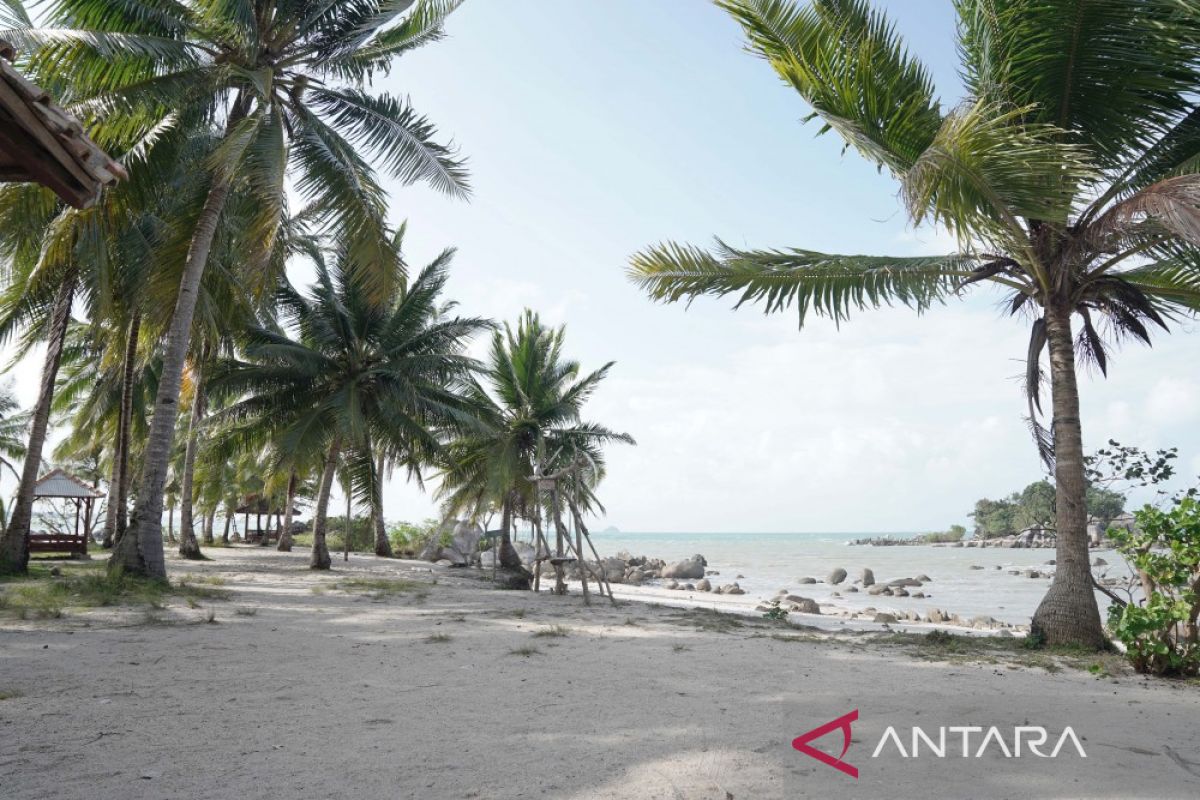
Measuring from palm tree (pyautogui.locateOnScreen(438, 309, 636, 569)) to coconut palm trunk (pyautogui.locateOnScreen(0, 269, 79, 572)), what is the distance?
10.1 m

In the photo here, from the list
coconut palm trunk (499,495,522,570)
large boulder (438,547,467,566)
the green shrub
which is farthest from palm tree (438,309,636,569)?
the green shrub

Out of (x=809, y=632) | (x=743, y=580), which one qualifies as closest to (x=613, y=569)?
(x=743, y=580)

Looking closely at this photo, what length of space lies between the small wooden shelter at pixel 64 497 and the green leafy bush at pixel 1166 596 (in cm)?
2179

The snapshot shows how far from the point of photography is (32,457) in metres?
12.9

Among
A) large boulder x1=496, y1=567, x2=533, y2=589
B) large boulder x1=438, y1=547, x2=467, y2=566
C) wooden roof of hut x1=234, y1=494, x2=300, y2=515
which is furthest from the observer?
wooden roof of hut x1=234, y1=494, x2=300, y2=515

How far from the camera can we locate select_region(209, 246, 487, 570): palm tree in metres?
18.6

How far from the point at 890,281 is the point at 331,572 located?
1480cm

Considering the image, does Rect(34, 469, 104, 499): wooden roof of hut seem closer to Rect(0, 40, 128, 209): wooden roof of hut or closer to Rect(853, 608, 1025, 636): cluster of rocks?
Rect(0, 40, 128, 209): wooden roof of hut

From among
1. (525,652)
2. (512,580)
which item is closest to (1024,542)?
(512,580)

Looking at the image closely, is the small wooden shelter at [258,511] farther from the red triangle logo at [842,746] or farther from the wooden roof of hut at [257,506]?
the red triangle logo at [842,746]

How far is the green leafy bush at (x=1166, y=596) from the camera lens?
6223mm

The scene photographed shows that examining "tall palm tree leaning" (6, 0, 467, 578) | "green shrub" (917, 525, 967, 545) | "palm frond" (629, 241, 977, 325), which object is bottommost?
"green shrub" (917, 525, 967, 545)

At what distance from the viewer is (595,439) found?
2439 centimetres

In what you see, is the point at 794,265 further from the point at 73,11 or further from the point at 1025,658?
the point at 73,11
